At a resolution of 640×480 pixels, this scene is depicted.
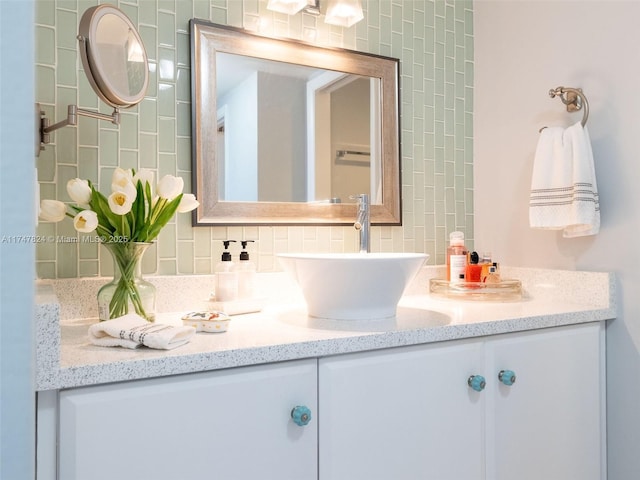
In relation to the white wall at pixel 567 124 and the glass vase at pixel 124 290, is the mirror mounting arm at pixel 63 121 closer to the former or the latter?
the glass vase at pixel 124 290

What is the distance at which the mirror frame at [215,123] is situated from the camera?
146cm

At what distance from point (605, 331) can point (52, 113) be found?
163cm

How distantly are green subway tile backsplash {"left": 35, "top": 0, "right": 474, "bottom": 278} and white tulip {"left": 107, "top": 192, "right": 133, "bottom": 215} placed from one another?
27 centimetres

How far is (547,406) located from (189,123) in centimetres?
125

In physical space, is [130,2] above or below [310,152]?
above

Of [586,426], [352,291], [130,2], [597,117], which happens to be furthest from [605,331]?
[130,2]

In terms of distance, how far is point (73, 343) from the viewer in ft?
3.36

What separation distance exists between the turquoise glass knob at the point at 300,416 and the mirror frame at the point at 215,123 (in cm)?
65

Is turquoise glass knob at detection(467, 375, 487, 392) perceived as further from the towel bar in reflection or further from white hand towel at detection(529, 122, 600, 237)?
the towel bar in reflection

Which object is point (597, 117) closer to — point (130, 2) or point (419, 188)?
point (419, 188)

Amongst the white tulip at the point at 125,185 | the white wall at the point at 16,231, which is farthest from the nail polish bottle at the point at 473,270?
the white wall at the point at 16,231

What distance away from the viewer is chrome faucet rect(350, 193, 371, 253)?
158cm

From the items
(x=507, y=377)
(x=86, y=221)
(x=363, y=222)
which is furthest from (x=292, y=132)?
(x=507, y=377)

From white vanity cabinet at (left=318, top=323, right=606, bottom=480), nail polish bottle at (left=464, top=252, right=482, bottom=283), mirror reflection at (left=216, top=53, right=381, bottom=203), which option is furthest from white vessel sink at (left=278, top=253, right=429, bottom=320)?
nail polish bottle at (left=464, top=252, right=482, bottom=283)
